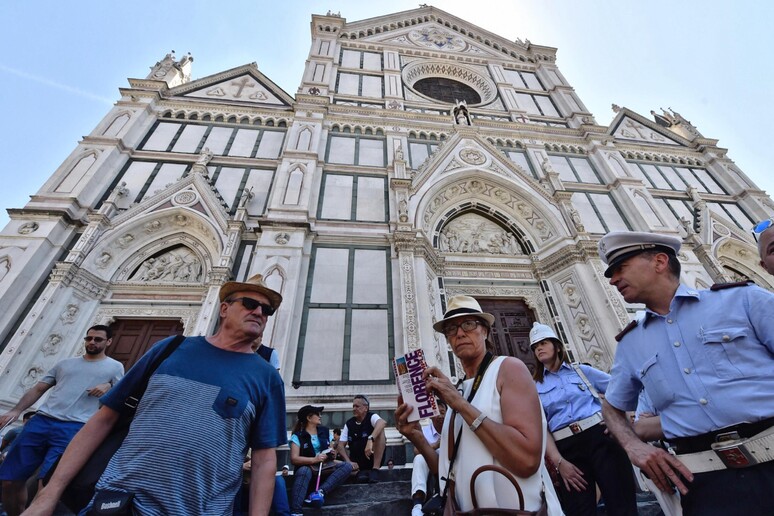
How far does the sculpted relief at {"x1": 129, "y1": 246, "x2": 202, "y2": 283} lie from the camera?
8594mm

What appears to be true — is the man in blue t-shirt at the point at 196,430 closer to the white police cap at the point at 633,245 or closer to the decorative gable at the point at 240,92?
the white police cap at the point at 633,245

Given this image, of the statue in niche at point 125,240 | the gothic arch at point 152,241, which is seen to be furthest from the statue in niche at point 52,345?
the statue in niche at point 125,240

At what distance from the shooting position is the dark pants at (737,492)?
1319 mm

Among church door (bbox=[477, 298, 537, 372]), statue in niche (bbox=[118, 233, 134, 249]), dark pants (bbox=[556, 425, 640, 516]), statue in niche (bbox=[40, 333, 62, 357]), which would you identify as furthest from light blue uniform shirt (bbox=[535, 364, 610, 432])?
statue in niche (bbox=[118, 233, 134, 249])

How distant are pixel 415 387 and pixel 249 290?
1212mm

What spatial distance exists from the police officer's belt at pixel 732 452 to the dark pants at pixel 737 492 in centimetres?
3

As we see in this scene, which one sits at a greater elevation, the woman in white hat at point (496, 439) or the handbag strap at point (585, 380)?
the handbag strap at point (585, 380)

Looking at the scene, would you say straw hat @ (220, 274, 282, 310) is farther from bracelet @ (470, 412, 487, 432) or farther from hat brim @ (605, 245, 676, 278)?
hat brim @ (605, 245, 676, 278)

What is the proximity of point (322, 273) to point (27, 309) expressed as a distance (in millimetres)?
6191

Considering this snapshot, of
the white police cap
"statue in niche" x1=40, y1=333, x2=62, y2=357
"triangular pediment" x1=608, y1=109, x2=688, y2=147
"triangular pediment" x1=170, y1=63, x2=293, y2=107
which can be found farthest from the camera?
Result: "triangular pediment" x1=608, y1=109, x2=688, y2=147

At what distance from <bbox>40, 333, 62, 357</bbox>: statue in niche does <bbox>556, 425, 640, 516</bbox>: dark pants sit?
9.27 metres

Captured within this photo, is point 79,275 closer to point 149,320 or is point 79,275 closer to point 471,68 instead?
point 149,320

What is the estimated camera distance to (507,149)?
507 inches

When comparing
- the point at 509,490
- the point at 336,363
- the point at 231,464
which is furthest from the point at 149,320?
the point at 509,490
